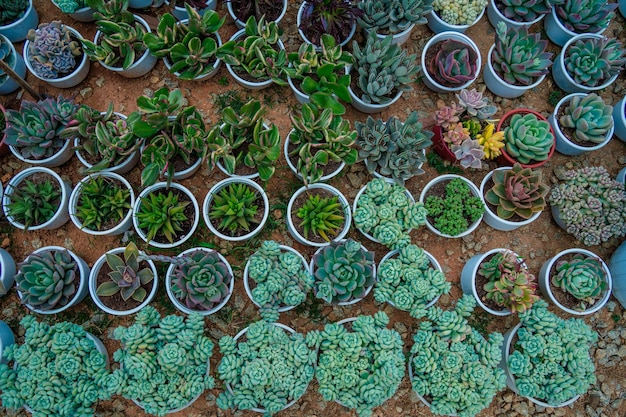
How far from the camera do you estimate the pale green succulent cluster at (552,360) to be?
97.0 inches

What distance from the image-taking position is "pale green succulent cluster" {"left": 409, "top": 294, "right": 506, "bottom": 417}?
2.40 metres

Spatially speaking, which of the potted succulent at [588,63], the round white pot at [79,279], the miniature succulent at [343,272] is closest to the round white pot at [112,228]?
the round white pot at [79,279]

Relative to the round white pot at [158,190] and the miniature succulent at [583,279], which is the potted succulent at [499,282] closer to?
the miniature succulent at [583,279]

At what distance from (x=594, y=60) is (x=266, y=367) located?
280 cm

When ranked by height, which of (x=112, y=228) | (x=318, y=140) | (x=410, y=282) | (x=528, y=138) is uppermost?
(x=528, y=138)

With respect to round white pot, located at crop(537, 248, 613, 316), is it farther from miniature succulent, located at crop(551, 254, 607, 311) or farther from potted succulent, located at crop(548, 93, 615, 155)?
potted succulent, located at crop(548, 93, 615, 155)

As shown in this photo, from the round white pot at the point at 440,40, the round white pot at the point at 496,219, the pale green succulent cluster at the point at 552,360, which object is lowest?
the pale green succulent cluster at the point at 552,360

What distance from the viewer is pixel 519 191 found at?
8.87 ft

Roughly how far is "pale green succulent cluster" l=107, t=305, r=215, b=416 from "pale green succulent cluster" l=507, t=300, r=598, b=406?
1.69 m

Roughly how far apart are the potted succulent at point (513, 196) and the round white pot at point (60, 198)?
8.31 ft

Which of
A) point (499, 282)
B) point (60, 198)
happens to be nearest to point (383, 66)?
point (499, 282)

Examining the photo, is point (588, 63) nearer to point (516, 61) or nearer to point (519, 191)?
point (516, 61)

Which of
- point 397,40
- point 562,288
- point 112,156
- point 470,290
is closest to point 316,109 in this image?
point 397,40

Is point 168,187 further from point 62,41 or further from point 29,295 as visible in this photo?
point 62,41
